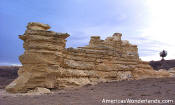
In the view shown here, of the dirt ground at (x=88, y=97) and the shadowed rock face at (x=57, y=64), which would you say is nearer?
the dirt ground at (x=88, y=97)

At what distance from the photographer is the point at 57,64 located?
10711 mm

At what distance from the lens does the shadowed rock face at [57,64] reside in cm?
1017

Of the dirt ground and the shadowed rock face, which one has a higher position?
the shadowed rock face

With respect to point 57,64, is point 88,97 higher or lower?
lower

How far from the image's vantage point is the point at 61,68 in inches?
432

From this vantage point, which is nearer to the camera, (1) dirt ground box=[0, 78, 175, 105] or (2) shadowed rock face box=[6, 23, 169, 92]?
(1) dirt ground box=[0, 78, 175, 105]

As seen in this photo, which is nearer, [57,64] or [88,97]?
[88,97]

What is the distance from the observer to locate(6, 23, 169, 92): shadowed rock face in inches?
→ 400

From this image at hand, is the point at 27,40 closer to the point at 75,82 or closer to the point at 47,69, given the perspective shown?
the point at 47,69

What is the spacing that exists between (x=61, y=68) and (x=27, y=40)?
2.41 meters

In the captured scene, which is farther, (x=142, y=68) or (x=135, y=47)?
(x=135, y=47)

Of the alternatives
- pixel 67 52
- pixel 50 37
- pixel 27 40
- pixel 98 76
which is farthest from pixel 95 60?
pixel 27 40

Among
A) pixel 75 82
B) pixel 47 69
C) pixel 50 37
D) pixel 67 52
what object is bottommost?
pixel 75 82

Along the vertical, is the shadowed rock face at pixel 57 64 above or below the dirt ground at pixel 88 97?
above
